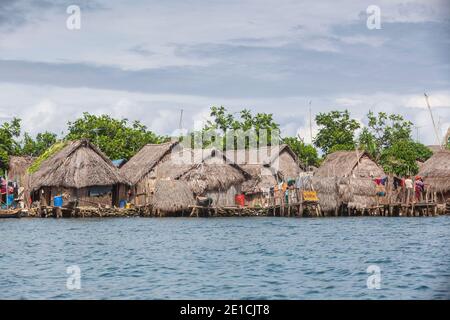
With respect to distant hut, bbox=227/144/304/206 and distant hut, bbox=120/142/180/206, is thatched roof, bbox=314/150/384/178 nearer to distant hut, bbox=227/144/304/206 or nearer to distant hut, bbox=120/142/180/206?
distant hut, bbox=227/144/304/206

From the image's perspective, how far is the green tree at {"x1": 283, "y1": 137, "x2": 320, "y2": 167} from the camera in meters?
62.9

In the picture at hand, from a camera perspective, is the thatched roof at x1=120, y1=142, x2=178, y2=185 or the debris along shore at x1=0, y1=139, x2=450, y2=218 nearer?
the debris along shore at x1=0, y1=139, x2=450, y2=218

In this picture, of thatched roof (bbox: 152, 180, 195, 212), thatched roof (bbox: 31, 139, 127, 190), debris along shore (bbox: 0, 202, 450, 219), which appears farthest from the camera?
thatched roof (bbox: 31, 139, 127, 190)

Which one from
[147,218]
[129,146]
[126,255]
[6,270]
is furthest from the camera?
[129,146]

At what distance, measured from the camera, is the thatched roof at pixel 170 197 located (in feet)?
149

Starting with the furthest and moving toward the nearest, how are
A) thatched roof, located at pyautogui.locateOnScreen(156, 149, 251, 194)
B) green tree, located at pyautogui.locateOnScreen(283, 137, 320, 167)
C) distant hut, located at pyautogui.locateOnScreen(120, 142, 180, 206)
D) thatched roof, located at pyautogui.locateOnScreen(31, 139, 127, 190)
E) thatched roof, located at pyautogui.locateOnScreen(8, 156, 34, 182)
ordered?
1. green tree, located at pyautogui.locateOnScreen(283, 137, 320, 167)
2. thatched roof, located at pyautogui.locateOnScreen(8, 156, 34, 182)
3. distant hut, located at pyautogui.locateOnScreen(120, 142, 180, 206)
4. thatched roof, located at pyautogui.locateOnScreen(156, 149, 251, 194)
5. thatched roof, located at pyautogui.locateOnScreen(31, 139, 127, 190)

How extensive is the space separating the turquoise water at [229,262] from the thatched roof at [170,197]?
1171 centimetres

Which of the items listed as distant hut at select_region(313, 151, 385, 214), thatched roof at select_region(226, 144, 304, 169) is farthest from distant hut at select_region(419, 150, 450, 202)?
thatched roof at select_region(226, 144, 304, 169)

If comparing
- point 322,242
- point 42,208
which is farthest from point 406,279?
point 42,208

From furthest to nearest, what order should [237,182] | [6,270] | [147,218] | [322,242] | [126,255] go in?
[237,182] → [147,218] → [322,242] → [126,255] → [6,270]

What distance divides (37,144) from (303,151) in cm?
2438

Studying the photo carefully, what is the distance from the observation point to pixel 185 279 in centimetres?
1800
